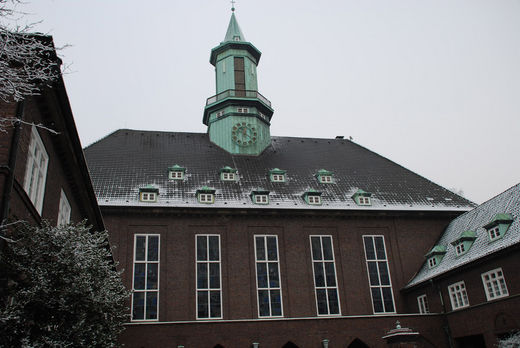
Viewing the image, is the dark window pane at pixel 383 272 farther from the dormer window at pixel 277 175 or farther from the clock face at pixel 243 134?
the clock face at pixel 243 134

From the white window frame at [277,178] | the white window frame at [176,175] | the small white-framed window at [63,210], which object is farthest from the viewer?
the white window frame at [277,178]

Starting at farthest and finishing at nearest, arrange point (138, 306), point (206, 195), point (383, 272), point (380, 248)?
point (380, 248) → point (383, 272) → point (206, 195) → point (138, 306)

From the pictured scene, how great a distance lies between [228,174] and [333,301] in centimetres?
997

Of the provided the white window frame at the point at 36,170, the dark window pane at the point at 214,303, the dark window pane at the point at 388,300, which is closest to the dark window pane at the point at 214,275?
the dark window pane at the point at 214,303

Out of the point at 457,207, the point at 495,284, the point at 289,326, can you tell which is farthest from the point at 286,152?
the point at 495,284

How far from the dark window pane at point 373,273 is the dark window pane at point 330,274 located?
223 cm

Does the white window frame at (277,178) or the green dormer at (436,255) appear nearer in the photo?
the green dormer at (436,255)

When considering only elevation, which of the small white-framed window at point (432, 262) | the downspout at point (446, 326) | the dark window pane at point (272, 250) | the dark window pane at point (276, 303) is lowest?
the downspout at point (446, 326)

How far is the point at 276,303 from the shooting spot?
2842 centimetres

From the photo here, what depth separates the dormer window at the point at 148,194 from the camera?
96.0 feet

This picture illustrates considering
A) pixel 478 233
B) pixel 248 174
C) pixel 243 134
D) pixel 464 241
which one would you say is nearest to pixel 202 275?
pixel 248 174

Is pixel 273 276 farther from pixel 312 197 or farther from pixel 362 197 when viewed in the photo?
pixel 362 197

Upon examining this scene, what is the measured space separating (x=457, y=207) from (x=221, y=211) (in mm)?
→ 14981

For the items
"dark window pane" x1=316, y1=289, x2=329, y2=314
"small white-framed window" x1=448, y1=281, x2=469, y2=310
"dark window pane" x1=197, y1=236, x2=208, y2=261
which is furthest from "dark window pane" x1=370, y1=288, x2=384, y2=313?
"dark window pane" x1=197, y1=236, x2=208, y2=261
